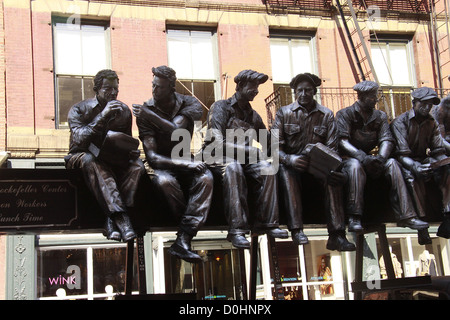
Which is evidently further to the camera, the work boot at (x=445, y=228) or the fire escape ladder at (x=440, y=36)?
the fire escape ladder at (x=440, y=36)

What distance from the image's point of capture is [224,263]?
509 inches

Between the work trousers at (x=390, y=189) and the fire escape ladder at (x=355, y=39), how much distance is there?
7.59 meters

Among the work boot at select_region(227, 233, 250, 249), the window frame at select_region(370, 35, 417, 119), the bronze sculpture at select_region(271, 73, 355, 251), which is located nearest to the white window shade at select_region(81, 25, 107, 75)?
the window frame at select_region(370, 35, 417, 119)

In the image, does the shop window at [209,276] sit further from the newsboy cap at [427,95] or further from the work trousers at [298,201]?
the newsboy cap at [427,95]

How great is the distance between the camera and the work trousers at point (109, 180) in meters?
5.50

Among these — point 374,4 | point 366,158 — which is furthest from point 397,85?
point 366,158

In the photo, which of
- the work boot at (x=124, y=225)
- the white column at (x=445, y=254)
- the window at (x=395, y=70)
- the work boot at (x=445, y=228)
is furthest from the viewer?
the window at (x=395, y=70)

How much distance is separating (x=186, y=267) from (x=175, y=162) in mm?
6912

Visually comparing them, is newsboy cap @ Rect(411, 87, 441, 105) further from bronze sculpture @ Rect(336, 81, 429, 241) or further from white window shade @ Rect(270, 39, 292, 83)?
white window shade @ Rect(270, 39, 292, 83)

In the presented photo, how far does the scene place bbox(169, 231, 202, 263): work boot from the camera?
555 centimetres

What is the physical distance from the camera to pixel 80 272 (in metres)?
12.2

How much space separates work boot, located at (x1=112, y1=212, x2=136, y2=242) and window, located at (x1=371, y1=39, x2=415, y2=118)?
1027cm

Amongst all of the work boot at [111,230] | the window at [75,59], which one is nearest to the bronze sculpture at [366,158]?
the work boot at [111,230]
